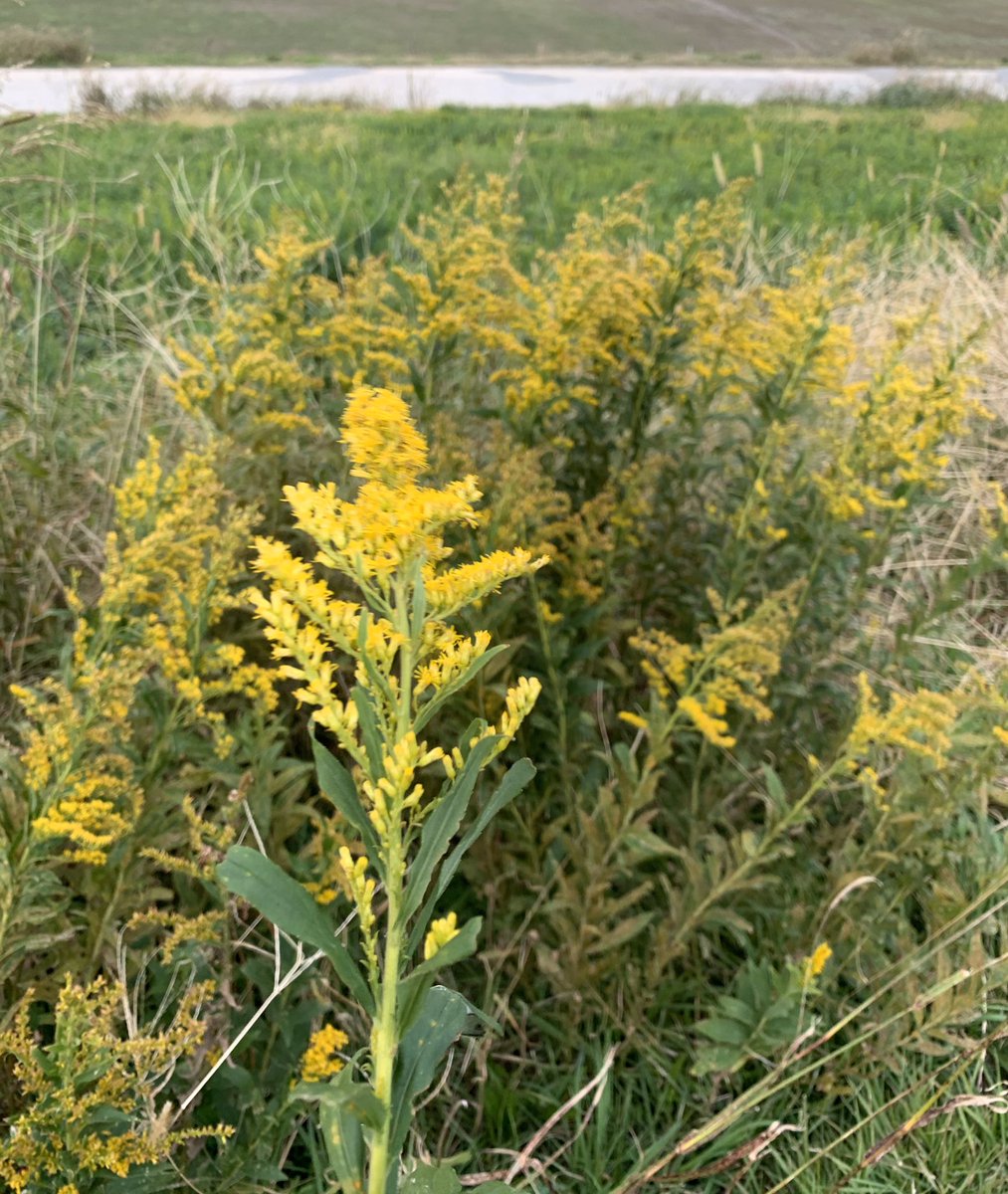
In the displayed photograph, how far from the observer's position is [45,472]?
91.3 inches

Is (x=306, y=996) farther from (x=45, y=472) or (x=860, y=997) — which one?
(x=45, y=472)

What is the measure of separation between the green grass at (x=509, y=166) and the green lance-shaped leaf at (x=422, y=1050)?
3.50m

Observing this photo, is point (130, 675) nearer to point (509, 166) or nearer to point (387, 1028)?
point (387, 1028)

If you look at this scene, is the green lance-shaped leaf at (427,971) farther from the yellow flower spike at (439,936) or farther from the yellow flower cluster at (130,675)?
the yellow flower cluster at (130,675)

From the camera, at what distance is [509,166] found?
579 cm

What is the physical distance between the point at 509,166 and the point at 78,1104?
590cm

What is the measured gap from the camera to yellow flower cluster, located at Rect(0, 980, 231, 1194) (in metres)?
0.94

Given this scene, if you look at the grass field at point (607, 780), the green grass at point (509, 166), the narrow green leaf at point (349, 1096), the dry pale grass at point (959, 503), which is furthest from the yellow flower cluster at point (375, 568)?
the green grass at point (509, 166)

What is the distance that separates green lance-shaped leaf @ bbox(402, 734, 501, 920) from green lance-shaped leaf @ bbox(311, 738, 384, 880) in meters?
0.03

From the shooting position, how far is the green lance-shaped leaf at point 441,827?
1.81ft

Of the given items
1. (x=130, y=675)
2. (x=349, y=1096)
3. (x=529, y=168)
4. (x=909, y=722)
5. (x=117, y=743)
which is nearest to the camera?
(x=349, y=1096)

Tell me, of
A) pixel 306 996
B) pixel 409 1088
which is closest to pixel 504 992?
pixel 306 996

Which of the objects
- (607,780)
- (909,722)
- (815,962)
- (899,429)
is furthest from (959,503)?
(815,962)

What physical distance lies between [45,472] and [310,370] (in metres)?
0.73
